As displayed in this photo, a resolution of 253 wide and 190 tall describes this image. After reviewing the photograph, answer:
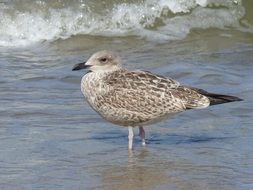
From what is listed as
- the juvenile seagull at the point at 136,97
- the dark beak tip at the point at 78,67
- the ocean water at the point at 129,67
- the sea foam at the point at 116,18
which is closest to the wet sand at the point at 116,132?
Result: the ocean water at the point at 129,67

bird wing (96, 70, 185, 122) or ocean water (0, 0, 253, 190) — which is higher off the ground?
bird wing (96, 70, 185, 122)

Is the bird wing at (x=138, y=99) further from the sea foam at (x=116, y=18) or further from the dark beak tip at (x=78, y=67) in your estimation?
the sea foam at (x=116, y=18)

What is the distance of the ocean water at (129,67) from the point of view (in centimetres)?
677

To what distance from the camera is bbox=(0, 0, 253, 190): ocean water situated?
677 centimetres

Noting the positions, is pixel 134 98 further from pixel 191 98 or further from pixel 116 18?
pixel 116 18

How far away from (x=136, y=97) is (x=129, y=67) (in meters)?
3.40

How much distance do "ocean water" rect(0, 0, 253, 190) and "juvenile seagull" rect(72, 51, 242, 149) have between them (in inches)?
11.6

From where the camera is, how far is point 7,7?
1388 cm

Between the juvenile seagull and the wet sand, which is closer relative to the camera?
the wet sand

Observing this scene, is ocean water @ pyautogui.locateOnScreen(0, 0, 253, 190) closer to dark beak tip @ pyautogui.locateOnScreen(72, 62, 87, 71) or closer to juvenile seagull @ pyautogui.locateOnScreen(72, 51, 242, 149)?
juvenile seagull @ pyautogui.locateOnScreen(72, 51, 242, 149)

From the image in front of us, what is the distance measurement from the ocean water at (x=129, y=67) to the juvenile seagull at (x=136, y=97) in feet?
0.96

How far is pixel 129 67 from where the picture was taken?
1093cm

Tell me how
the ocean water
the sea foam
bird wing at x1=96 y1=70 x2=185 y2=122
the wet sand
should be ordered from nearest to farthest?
the wet sand
the ocean water
bird wing at x1=96 y1=70 x2=185 y2=122
the sea foam

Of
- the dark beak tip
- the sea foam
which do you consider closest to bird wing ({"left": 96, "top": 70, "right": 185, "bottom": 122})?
the dark beak tip
